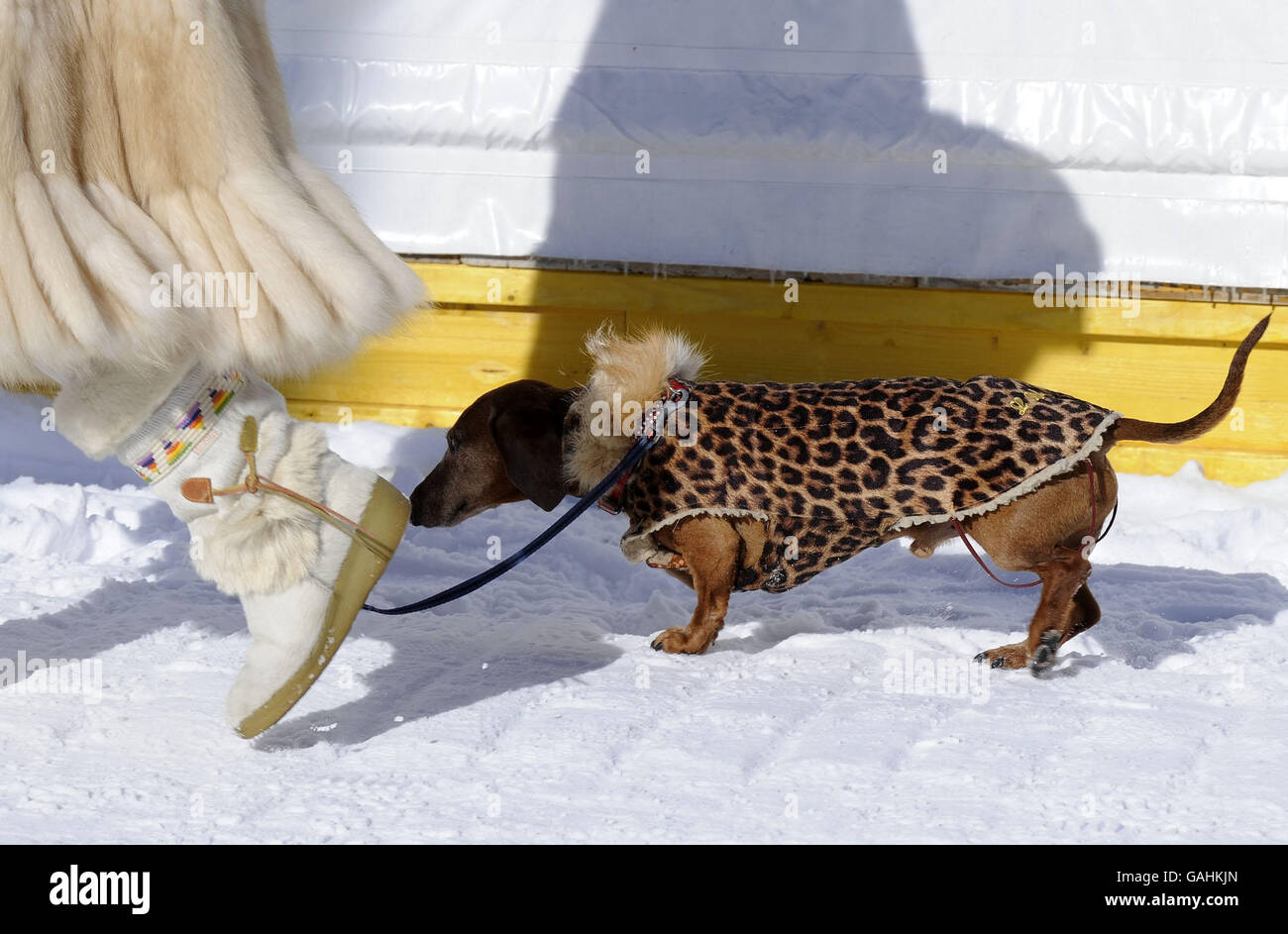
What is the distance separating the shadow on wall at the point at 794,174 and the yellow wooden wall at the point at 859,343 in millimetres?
13

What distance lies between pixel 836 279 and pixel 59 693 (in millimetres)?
2383

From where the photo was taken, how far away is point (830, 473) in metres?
2.34

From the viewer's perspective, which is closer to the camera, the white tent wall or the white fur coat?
the white fur coat

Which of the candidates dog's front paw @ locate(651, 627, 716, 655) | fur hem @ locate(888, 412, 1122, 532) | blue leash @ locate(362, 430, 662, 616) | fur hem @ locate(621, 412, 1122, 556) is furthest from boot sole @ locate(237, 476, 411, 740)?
fur hem @ locate(888, 412, 1122, 532)

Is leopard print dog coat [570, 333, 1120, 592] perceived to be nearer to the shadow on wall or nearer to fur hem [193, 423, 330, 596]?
fur hem [193, 423, 330, 596]

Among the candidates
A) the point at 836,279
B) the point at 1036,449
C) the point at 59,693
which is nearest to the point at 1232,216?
the point at 836,279

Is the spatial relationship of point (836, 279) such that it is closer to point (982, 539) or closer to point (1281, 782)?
point (982, 539)

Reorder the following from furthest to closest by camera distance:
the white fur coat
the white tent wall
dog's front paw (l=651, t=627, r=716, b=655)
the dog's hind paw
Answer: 1. the white tent wall
2. dog's front paw (l=651, t=627, r=716, b=655)
3. the dog's hind paw
4. the white fur coat

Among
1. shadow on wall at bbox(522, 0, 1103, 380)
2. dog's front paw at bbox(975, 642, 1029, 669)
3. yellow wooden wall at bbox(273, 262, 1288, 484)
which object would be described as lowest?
dog's front paw at bbox(975, 642, 1029, 669)

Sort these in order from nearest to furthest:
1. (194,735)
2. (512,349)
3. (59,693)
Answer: (194,735)
(59,693)
(512,349)

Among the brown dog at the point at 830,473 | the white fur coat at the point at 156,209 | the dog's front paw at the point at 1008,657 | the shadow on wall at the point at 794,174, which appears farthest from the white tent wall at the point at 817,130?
the white fur coat at the point at 156,209

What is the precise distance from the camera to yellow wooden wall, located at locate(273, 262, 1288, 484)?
355cm

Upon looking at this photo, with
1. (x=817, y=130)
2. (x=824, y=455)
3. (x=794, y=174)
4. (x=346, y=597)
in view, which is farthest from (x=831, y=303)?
(x=346, y=597)

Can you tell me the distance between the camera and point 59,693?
2.20m
